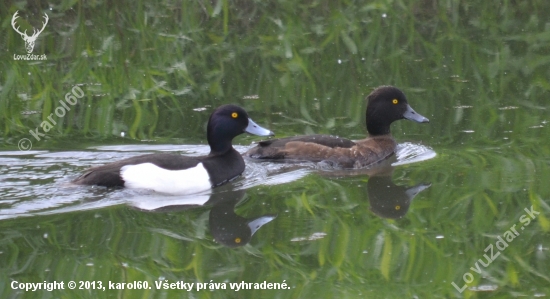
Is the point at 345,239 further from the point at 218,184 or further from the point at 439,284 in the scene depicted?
the point at 218,184

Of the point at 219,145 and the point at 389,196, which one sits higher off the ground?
the point at 219,145

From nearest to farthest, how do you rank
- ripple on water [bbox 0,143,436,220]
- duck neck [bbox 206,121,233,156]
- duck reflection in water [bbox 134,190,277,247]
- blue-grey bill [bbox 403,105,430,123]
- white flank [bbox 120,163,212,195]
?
1. duck reflection in water [bbox 134,190,277,247]
2. ripple on water [bbox 0,143,436,220]
3. white flank [bbox 120,163,212,195]
4. duck neck [bbox 206,121,233,156]
5. blue-grey bill [bbox 403,105,430,123]

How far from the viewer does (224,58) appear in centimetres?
1286

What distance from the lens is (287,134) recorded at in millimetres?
10328

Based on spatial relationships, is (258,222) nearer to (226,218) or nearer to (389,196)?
(226,218)

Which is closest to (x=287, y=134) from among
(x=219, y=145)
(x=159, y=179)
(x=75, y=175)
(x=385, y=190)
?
(x=219, y=145)

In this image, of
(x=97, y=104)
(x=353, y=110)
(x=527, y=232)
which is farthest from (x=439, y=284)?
(x=97, y=104)

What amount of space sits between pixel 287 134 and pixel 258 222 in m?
2.89

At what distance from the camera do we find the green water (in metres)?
6.58

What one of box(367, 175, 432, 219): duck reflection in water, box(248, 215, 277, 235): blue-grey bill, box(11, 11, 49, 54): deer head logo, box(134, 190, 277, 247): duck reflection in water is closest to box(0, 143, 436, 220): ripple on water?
box(134, 190, 277, 247): duck reflection in water

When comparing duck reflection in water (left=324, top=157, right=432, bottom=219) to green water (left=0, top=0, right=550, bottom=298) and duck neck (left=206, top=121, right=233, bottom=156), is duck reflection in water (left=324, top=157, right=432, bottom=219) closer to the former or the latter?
green water (left=0, top=0, right=550, bottom=298)

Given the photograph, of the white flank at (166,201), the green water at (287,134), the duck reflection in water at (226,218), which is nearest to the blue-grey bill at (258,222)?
the duck reflection in water at (226,218)

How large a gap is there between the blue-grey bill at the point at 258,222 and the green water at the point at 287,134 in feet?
0.35

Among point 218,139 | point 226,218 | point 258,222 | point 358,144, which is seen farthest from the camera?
point 358,144
